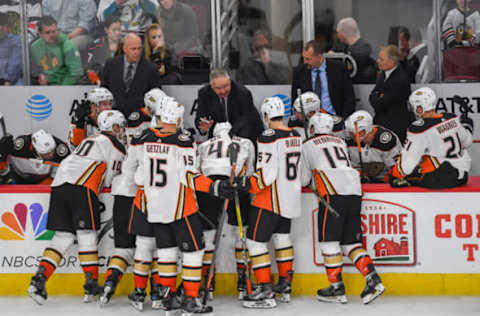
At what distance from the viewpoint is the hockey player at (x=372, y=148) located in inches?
233

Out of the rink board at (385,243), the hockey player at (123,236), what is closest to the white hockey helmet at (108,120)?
the hockey player at (123,236)

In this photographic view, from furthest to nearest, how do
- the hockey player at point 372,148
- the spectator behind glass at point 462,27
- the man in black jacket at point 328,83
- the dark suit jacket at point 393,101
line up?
the spectator behind glass at point 462,27 → the man in black jacket at point 328,83 → the dark suit jacket at point 393,101 → the hockey player at point 372,148

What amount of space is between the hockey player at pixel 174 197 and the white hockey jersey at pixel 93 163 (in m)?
0.47

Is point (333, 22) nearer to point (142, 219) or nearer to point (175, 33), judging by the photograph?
point (175, 33)

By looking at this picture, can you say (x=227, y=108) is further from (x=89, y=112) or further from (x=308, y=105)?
(x=89, y=112)

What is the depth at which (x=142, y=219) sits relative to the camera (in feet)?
16.7

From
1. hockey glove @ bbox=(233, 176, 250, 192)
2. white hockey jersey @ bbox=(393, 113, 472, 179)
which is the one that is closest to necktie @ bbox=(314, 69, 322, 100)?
white hockey jersey @ bbox=(393, 113, 472, 179)

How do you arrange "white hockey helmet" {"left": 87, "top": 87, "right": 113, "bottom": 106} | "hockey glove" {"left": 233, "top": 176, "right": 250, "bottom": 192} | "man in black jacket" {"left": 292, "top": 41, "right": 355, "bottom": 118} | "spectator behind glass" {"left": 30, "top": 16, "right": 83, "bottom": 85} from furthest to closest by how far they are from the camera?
"spectator behind glass" {"left": 30, "top": 16, "right": 83, "bottom": 85}
"man in black jacket" {"left": 292, "top": 41, "right": 355, "bottom": 118}
"white hockey helmet" {"left": 87, "top": 87, "right": 113, "bottom": 106}
"hockey glove" {"left": 233, "top": 176, "right": 250, "bottom": 192}

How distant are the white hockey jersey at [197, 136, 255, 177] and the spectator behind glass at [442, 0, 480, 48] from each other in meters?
2.63

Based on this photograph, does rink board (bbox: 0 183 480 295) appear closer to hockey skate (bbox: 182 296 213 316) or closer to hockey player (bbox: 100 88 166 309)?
hockey player (bbox: 100 88 166 309)

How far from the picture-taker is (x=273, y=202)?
203 inches

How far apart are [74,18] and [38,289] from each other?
115 inches

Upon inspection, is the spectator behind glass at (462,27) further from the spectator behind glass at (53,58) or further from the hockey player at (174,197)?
the spectator behind glass at (53,58)

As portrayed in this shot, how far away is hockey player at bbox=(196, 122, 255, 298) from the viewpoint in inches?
205
